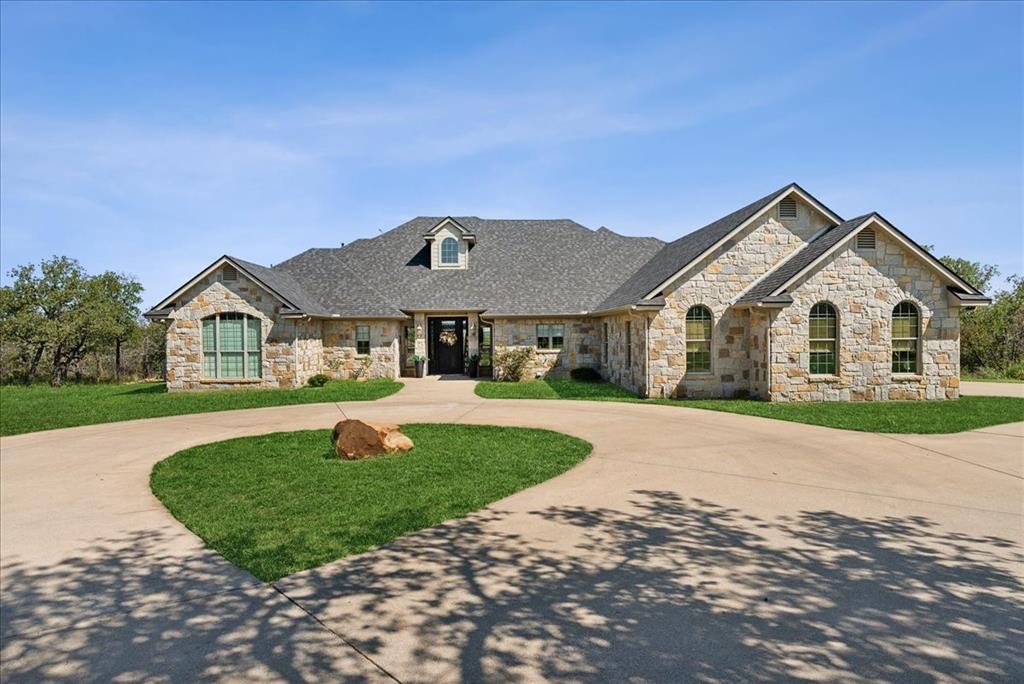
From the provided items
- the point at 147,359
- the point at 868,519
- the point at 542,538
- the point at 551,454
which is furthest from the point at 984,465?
the point at 147,359

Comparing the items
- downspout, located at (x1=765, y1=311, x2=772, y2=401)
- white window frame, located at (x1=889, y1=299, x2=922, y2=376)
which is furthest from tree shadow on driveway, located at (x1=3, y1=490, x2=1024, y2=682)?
white window frame, located at (x1=889, y1=299, x2=922, y2=376)

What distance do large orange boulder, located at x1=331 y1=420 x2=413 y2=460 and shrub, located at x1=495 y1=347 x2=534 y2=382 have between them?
45.0ft

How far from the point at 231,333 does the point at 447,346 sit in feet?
36.0

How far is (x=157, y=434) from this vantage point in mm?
13383

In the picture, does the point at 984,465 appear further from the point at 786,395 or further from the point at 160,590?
the point at 160,590

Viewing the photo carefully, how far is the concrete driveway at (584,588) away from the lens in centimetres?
406

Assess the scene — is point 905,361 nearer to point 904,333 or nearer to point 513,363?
point 904,333

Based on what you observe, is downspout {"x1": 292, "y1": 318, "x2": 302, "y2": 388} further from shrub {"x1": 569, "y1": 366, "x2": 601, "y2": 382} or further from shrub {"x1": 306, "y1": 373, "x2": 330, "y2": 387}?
shrub {"x1": 569, "y1": 366, "x2": 601, "y2": 382}

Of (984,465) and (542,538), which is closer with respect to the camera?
(542,538)

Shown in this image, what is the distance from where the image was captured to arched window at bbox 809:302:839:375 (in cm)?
1764

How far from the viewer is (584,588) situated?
16.7ft

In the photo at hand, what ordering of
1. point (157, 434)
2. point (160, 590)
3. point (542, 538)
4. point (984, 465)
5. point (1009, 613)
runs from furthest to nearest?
point (157, 434)
point (984, 465)
point (542, 538)
point (160, 590)
point (1009, 613)

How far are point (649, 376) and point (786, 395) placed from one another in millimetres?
4136

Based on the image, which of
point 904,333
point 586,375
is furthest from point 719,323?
point 586,375
